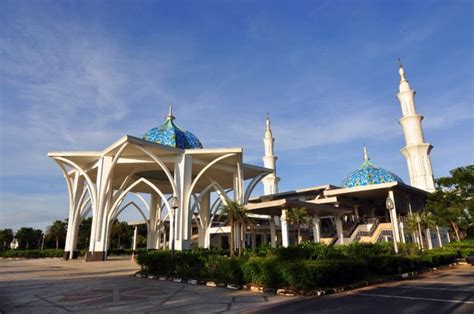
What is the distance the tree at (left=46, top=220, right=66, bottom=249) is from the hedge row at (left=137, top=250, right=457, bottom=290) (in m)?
52.7

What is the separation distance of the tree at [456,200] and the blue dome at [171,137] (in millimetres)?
27631

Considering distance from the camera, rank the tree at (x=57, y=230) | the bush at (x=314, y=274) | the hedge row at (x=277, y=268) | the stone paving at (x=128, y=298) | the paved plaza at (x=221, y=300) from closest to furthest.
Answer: the paved plaza at (x=221, y=300) < the stone paving at (x=128, y=298) < the bush at (x=314, y=274) < the hedge row at (x=277, y=268) < the tree at (x=57, y=230)

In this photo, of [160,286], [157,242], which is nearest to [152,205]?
[157,242]

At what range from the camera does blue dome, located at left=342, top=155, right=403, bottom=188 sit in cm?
4075

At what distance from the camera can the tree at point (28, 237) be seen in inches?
2603

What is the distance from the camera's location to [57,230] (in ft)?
204

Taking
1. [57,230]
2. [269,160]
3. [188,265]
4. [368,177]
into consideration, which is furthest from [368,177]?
[57,230]

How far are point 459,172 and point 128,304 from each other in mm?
37826

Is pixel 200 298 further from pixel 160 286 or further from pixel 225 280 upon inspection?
pixel 160 286

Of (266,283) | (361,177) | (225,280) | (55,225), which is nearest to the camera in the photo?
(266,283)

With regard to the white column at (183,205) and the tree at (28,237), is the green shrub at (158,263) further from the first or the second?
the tree at (28,237)

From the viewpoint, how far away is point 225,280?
533 inches

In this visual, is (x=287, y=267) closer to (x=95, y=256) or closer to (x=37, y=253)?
(x=95, y=256)

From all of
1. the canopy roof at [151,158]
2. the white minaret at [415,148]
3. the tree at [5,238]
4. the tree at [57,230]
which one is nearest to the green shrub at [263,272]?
the canopy roof at [151,158]
